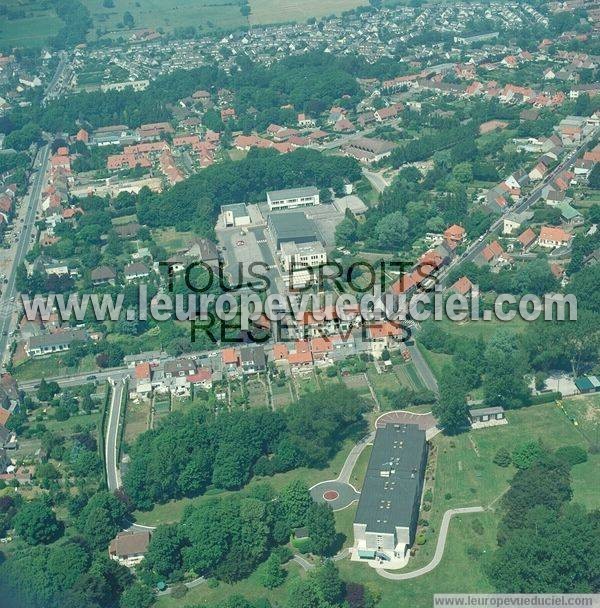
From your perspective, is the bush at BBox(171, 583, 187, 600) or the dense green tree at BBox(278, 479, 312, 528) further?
the dense green tree at BBox(278, 479, 312, 528)

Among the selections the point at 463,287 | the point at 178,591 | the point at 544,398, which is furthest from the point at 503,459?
the point at 463,287

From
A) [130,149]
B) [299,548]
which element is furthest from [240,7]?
[299,548]

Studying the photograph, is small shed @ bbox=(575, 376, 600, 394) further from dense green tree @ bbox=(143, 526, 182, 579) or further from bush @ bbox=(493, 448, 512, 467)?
dense green tree @ bbox=(143, 526, 182, 579)

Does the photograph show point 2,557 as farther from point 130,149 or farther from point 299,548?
point 130,149

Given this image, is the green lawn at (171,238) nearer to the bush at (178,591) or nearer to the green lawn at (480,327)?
the green lawn at (480,327)

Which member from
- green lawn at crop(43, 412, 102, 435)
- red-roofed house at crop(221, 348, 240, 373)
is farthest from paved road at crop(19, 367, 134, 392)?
red-roofed house at crop(221, 348, 240, 373)

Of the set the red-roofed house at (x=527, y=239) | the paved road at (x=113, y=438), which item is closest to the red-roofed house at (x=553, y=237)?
the red-roofed house at (x=527, y=239)
